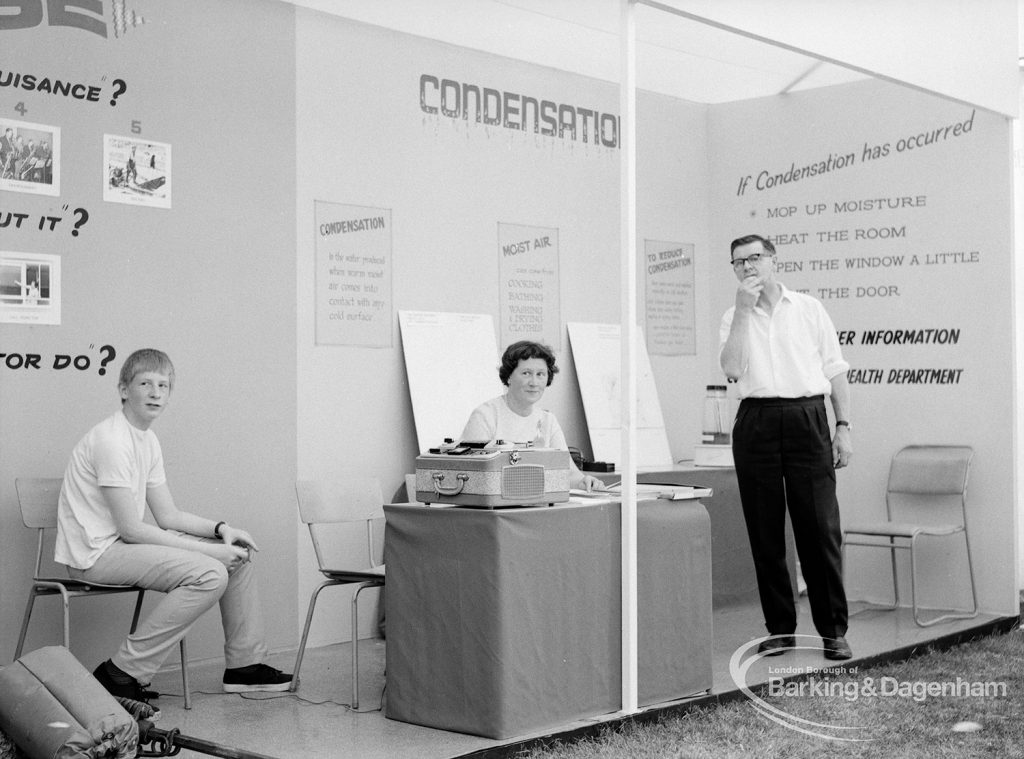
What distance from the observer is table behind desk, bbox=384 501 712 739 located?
3910 millimetres

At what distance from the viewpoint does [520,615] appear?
12.9 ft

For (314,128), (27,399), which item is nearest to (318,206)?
(314,128)

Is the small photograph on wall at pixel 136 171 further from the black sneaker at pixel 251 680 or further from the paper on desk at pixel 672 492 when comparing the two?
the paper on desk at pixel 672 492

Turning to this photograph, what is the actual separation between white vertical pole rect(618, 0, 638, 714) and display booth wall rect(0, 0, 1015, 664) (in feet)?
6.19

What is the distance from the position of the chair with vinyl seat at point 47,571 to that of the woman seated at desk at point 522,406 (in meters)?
1.42

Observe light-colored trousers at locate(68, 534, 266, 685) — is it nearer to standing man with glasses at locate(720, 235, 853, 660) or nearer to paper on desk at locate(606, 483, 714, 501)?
paper on desk at locate(606, 483, 714, 501)

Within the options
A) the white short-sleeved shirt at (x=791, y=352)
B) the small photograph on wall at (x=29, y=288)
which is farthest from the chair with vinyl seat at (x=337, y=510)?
the white short-sleeved shirt at (x=791, y=352)

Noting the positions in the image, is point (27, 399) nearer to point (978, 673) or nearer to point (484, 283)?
point (484, 283)

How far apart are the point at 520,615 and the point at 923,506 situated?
3248 mm

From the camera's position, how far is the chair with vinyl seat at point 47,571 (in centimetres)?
443

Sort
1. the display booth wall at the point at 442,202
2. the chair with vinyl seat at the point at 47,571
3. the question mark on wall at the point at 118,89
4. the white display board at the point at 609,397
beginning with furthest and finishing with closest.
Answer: the white display board at the point at 609,397
the display booth wall at the point at 442,202
the question mark on wall at the point at 118,89
the chair with vinyl seat at the point at 47,571

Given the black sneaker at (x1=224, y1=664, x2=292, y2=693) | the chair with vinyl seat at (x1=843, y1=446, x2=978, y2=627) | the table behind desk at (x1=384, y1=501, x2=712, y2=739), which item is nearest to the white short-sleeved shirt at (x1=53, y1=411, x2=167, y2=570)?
the black sneaker at (x1=224, y1=664, x2=292, y2=693)

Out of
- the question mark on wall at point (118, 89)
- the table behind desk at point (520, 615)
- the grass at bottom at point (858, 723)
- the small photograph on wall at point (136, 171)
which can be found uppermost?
the question mark on wall at point (118, 89)

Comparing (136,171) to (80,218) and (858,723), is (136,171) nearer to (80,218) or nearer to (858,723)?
(80,218)
